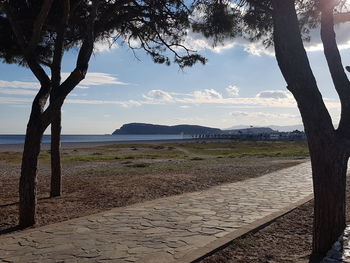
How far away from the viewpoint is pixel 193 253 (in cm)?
475

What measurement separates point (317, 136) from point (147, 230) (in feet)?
9.19

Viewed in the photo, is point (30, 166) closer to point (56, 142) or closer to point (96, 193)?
point (56, 142)

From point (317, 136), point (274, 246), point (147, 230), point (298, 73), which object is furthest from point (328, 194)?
point (147, 230)

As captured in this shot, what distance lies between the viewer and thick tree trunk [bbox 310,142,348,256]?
442 centimetres

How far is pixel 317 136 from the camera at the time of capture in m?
4.43

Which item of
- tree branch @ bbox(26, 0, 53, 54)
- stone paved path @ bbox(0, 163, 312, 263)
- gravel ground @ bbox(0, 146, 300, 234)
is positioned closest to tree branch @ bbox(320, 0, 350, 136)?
stone paved path @ bbox(0, 163, 312, 263)

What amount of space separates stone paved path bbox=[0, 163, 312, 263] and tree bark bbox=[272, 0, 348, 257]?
→ 1507 mm

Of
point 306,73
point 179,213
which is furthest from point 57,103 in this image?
point 306,73

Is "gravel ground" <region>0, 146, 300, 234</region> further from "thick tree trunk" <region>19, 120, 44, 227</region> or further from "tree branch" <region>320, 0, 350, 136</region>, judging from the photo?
"tree branch" <region>320, 0, 350, 136</region>

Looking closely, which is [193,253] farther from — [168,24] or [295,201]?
[168,24]

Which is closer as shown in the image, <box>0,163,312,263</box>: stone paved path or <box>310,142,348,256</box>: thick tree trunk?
<box>310,142,348,256</box>: thick tree trunk

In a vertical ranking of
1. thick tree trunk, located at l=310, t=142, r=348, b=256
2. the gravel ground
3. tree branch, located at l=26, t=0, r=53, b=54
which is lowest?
the gravel ground

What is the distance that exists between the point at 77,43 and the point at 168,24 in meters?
2.21

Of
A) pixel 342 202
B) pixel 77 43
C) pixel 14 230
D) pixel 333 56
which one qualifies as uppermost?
pixel 77 43
